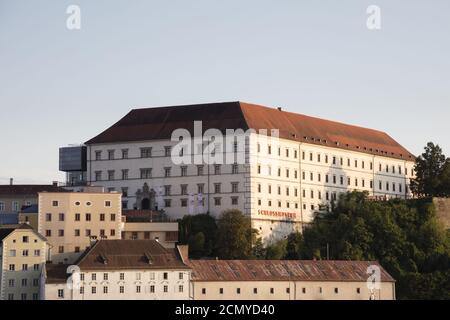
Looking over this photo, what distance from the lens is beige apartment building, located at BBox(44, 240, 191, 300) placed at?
336 feet

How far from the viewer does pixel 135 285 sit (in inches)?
4099

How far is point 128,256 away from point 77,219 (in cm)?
1121

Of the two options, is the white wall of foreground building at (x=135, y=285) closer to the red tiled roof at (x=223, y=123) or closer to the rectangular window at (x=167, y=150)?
the rectangular window at (x=167, y=150)

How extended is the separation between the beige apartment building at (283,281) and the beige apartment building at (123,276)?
148 centimetres

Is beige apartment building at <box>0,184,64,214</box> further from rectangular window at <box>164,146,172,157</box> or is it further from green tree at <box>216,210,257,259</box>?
green tree at <box>216,210,257,259</box>

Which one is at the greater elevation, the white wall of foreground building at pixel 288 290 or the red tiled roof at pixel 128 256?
the red tiled roof at pixel 128 256

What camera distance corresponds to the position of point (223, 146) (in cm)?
12544

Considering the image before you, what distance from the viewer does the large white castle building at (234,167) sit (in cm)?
12444

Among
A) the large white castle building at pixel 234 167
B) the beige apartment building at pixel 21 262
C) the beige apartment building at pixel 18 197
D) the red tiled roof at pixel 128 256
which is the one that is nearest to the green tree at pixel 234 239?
the large white castle building at pixel 234 167

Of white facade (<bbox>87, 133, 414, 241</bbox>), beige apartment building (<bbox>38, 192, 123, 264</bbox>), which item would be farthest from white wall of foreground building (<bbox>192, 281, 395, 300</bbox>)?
white facade (<bbox>87, 133, 414, 241</bbox>)

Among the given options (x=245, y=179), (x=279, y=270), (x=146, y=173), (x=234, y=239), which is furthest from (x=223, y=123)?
(x=279, y=270)

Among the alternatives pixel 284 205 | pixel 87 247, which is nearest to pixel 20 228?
pixel 87 247

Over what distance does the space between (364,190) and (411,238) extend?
13786 mm
